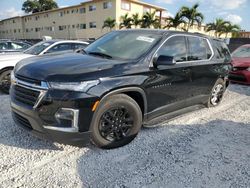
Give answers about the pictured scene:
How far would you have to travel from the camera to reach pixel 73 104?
289 cm

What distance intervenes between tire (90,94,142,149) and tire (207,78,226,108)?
8.46 feet

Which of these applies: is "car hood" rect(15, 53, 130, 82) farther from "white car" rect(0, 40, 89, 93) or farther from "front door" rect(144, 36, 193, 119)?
"white car" rect(0, 40, 89, 93)

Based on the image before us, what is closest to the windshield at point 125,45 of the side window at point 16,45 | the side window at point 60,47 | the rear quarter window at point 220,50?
the rear quarter window at point 220,50

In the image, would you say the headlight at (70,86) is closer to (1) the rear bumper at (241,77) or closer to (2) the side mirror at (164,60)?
(2) the side mirror at (164,60)

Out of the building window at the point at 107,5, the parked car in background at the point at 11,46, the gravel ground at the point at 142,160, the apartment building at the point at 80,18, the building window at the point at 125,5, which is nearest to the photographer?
the gravel ground at the point at 142,160

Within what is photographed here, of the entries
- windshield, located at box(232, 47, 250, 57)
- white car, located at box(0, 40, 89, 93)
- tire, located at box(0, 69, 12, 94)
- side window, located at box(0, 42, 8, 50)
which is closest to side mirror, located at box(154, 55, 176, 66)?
white car, located at box(0, 40, 89, 93)

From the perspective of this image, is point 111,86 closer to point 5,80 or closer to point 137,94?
point 137,94

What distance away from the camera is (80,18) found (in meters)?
39.8

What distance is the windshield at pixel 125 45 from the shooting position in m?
3.78

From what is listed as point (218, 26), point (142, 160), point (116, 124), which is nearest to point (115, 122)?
point (116, 124)

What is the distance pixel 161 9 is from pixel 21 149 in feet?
134

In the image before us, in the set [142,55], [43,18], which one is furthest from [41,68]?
[43,18]

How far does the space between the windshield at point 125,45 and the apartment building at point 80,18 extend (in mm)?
30909

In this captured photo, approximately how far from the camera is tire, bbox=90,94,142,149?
3207 millimetres
